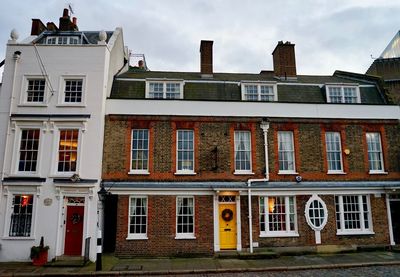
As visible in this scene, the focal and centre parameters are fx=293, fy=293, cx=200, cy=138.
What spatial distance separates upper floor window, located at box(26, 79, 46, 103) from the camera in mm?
15430

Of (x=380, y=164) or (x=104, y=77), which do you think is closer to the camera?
(x=104, y=77)

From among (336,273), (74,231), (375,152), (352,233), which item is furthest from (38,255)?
(375,152)

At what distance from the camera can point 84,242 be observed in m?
13.9

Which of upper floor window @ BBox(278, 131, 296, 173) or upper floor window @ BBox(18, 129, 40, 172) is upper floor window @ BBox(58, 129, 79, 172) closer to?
upper floor window @ BBox(18, 129, 40, 172)

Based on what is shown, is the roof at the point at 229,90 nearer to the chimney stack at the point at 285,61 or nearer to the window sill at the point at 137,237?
the chimney stack at the point at 285,61

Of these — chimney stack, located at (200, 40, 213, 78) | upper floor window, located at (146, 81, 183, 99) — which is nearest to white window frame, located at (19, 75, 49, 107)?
upper floor window, located at (146, 81, 183, 99)

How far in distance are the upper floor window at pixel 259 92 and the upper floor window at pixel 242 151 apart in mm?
2471

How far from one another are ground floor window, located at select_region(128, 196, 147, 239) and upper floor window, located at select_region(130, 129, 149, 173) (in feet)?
5.07

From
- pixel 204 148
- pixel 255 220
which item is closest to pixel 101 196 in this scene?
pixel 204 148

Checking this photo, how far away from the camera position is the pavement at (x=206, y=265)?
11.8 m

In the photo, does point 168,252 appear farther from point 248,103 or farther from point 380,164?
point 380,164

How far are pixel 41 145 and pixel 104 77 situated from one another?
184 inches

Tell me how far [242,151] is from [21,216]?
454 inches

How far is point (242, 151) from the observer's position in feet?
53.0
